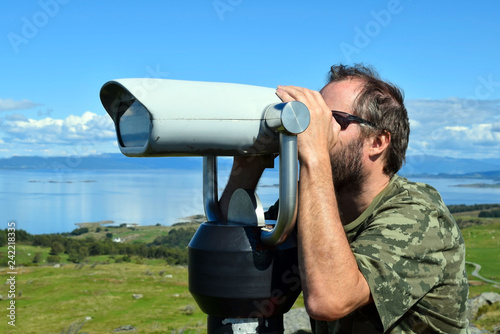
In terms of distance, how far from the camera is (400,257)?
1.67 meters

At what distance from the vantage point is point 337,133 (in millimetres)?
1885

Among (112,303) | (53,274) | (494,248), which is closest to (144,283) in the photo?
(112,303)

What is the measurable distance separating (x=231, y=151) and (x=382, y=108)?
737 millimetres

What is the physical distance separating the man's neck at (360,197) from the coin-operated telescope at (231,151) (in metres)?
0.50

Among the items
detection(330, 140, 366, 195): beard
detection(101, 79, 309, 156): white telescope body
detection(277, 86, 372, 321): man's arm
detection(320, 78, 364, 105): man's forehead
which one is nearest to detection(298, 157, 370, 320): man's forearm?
detection(277, 86, 372, 321): man's arm

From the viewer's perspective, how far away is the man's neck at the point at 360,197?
2109 mm

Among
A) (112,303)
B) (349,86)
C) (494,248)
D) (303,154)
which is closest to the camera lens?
(303,154)

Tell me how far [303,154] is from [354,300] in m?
0.51

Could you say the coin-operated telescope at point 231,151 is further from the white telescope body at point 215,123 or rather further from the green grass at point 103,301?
the green grass at point 103,301

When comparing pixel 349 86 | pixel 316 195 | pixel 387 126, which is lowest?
pixel 316 195

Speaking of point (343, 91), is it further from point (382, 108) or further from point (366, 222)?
point (366, 222)

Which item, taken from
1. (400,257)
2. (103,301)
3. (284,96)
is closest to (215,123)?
(284,96)

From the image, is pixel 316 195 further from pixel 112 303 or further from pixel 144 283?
pixel 144 283

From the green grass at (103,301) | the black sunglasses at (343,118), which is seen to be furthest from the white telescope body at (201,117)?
the green grass at (103,301)
